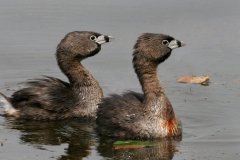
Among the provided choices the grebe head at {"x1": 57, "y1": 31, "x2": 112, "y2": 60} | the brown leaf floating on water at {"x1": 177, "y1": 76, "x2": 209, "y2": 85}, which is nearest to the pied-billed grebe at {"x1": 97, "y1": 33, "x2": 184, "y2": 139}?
the grebe head at {"x1": 57, "y1": 31, "x2": 112, "y2": 60}

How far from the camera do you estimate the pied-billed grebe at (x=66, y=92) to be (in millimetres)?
17391

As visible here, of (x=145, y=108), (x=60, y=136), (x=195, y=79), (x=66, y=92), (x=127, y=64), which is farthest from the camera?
(x=127, y=64)

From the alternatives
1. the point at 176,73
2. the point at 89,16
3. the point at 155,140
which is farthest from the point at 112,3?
the point at 155,140

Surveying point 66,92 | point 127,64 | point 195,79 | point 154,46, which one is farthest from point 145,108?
point 127,64

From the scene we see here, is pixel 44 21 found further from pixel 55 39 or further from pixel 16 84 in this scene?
pixel 16 84

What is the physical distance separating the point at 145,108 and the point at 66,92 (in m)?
2.29

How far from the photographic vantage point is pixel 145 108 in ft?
51.8

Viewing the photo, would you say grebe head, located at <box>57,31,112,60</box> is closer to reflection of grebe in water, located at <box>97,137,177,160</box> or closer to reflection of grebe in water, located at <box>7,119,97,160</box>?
reflection of grebe in water, located at <box>7,119,97,160</box>

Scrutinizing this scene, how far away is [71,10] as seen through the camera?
22500mm

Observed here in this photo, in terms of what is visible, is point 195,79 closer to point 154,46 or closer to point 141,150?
point 154,46

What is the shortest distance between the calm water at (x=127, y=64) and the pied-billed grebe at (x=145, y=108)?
0.89ft

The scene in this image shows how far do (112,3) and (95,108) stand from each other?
5526mm

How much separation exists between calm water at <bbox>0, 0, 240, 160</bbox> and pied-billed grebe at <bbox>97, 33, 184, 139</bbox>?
27 centimetres

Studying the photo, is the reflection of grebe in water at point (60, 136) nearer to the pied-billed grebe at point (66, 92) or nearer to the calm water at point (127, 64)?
the calm water at point (127, 64)
